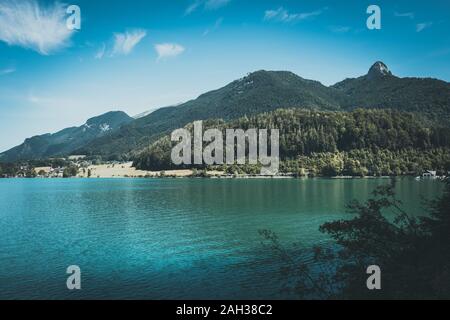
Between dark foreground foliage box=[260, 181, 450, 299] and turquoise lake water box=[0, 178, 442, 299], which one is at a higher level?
dark foreground foliage box=[260, 181, 450, 299]

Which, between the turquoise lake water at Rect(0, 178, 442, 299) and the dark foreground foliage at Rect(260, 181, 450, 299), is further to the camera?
the turquoise lake water at Rect(0, 178, 442, 299)

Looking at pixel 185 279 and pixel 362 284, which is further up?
pixel 362 284

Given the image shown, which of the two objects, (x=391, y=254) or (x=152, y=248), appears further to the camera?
(x=152, y=248)

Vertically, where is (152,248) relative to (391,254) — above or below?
below

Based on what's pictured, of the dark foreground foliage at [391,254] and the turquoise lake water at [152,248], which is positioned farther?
the turquoise lake water at [152,248]

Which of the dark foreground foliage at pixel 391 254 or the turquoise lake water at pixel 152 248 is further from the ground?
the dark foreground foliage at pixel 391 254
